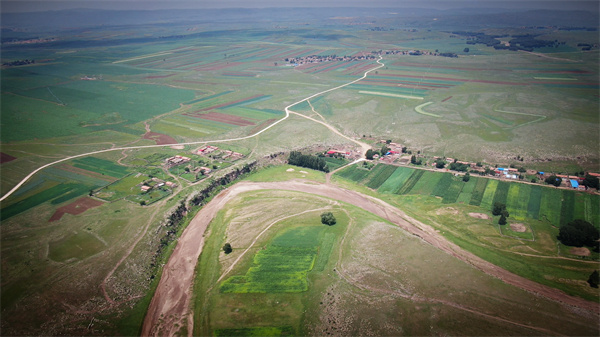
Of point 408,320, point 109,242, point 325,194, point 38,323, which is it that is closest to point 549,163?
point 325,194

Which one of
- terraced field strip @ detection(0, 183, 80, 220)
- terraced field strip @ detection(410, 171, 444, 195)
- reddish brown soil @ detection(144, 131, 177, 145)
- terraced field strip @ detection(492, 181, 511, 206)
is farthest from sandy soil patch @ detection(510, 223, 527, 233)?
terraced field strip @ detection(0, 183, 80, 220)

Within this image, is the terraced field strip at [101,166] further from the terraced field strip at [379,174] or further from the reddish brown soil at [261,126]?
the terraced field strip at [379,174]

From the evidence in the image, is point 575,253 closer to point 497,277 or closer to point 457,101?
point 497,277

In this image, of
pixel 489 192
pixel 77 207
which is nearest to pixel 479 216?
pixel 489 192

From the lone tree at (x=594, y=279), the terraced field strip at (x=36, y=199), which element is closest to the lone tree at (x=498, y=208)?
the lone tree at (x=594, y=279)

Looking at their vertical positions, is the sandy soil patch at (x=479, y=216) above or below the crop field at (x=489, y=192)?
below
